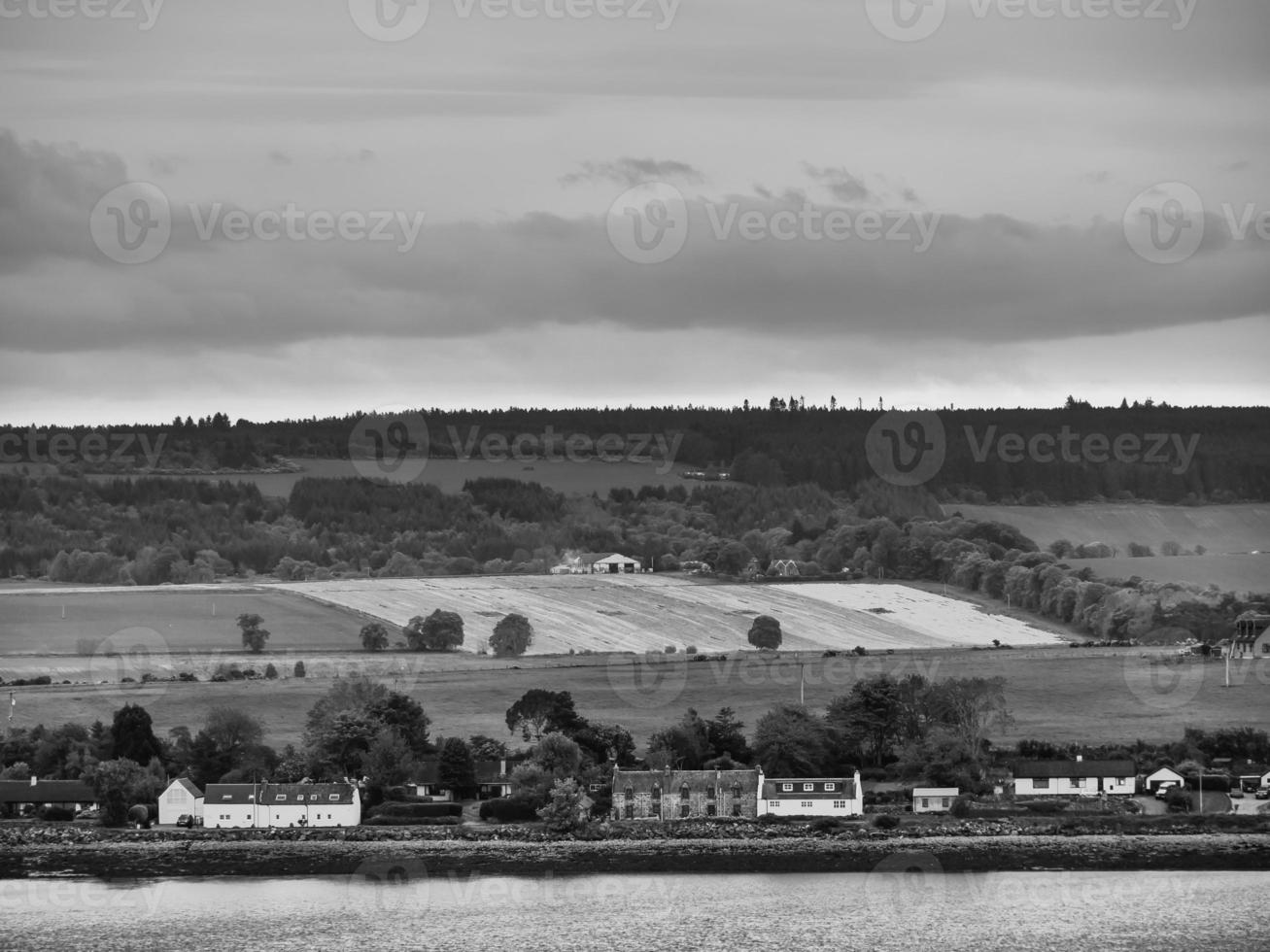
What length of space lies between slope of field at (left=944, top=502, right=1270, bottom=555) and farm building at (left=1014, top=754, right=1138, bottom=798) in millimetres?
61448

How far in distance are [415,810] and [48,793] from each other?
11537 millimetres

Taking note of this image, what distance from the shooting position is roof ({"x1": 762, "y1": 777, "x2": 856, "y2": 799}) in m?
68.0

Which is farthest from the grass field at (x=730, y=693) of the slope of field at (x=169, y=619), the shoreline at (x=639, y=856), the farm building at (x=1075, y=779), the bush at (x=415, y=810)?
the shoreline at (x=639, y=856)

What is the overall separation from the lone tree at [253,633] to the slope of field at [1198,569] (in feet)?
138

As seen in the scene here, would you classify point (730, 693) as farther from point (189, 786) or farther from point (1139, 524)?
point (1139, 524)

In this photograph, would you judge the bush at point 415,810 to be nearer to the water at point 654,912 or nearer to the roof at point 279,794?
the roof at point 279,794

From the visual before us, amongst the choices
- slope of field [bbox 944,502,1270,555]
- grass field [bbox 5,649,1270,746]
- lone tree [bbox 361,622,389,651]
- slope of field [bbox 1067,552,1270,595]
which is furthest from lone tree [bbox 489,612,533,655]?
slope of field [bbox 944,502,1270,555]

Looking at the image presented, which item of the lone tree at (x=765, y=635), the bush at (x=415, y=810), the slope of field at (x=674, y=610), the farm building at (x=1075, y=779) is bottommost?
the bush at (x=415, y=810)

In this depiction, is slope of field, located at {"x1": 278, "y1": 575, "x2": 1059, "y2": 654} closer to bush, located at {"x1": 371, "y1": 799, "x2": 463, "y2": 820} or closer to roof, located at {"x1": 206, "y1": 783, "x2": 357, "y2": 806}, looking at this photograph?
bush, located at {"x1": 371, "y1": 799, "x2": 463, "y2": 820}

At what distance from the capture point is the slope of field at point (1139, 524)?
448ft

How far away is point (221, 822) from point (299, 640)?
31.6 m

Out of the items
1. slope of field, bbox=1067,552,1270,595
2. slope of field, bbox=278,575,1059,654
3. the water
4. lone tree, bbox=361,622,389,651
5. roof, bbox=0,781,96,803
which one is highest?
slope of field, bbox=1067,552,1270,595

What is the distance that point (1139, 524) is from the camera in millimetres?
142125

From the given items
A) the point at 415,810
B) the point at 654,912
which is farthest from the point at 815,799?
the point at 654,912
